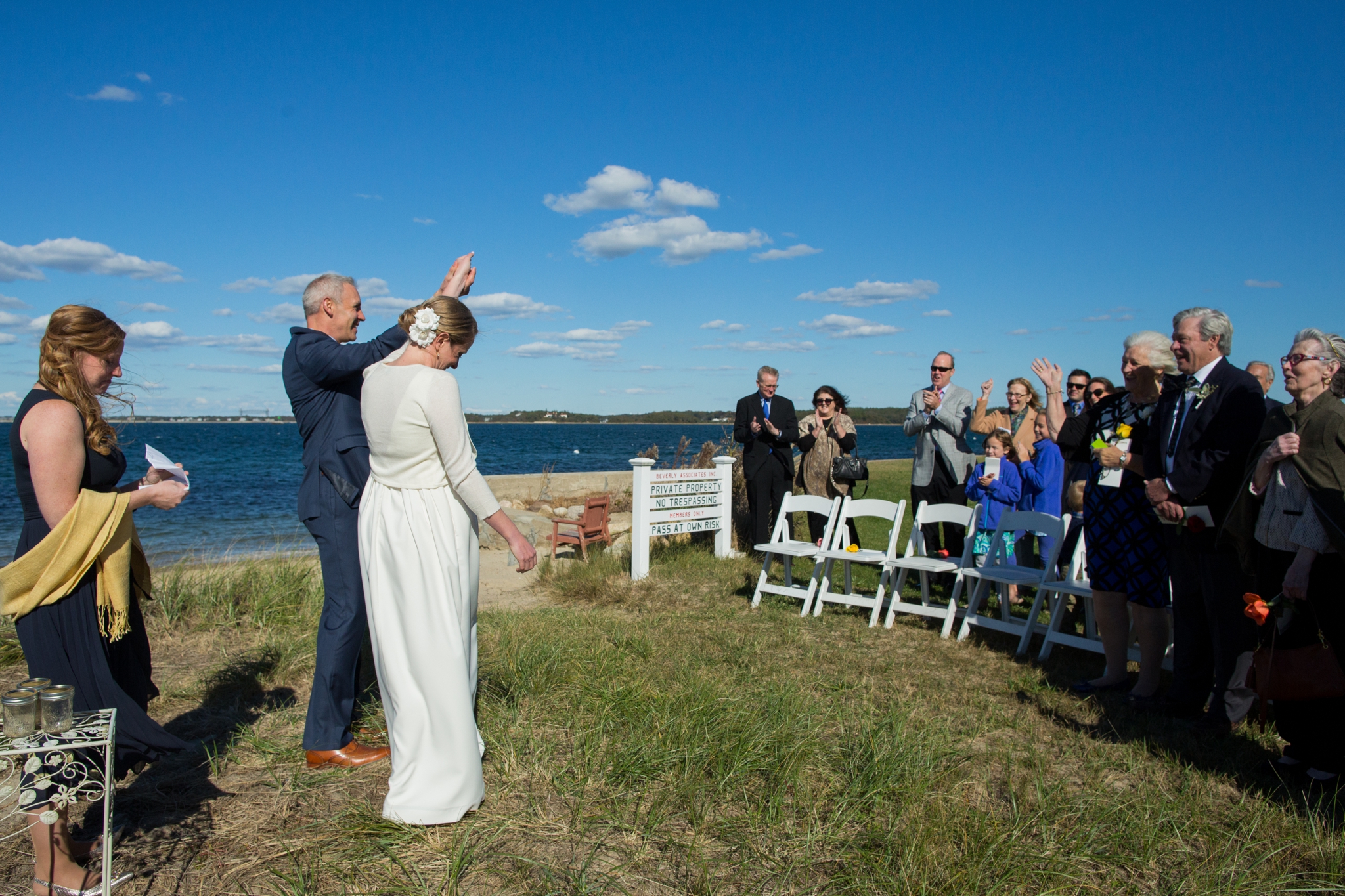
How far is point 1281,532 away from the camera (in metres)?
3.62

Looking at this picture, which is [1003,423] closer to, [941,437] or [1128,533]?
[941,437]

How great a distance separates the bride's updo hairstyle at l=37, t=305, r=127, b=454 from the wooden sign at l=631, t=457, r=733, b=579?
574cm

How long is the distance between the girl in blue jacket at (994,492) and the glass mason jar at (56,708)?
19.4ft

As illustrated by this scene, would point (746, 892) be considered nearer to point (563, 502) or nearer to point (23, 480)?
point (23, 480)

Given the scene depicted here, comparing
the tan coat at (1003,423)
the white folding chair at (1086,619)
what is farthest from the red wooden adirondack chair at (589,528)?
the white folding chair at (1086,619)

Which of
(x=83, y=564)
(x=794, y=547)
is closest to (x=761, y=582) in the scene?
(x=794, y=547)

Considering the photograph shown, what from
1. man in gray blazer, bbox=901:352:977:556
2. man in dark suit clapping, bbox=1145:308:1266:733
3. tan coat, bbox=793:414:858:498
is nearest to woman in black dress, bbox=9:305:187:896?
man in dark suit clapping, bbox=1145:308:1266:733

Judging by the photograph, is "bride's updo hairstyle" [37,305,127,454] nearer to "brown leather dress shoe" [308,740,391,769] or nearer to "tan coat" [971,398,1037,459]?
"brown leather dress shoe" [308,740,391,769]

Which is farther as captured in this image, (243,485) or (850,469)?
(243,485)

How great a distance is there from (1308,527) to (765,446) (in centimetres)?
607

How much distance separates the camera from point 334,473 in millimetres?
3615

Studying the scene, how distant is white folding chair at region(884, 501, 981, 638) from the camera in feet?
20.8

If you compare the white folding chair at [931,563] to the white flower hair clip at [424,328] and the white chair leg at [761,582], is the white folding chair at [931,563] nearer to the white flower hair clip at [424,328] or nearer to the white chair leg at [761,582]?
the white chair leg at [761,582]

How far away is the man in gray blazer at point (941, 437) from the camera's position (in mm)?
7676
